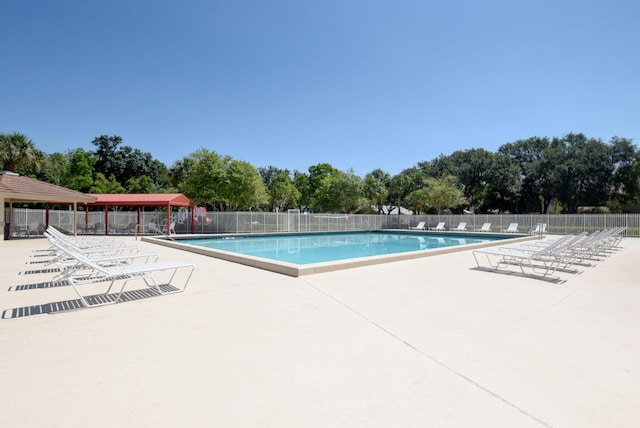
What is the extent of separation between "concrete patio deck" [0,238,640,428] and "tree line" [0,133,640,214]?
21113 mm

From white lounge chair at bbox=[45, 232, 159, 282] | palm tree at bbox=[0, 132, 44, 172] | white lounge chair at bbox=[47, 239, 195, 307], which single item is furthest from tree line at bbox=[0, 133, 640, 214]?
white lounge chair at bbox=[47, 239, 195, 307]

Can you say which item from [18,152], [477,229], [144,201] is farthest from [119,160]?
[477,229]

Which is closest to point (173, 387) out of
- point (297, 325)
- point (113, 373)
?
point (113, 373)

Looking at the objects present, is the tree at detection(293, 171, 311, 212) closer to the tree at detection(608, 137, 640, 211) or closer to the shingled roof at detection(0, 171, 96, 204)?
the shingled roof at detection(0, 171, 96, 204)

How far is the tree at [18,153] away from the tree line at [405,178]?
0.06 m

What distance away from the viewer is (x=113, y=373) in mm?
2721

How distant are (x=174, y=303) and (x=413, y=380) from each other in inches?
144

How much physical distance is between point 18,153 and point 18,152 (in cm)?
7

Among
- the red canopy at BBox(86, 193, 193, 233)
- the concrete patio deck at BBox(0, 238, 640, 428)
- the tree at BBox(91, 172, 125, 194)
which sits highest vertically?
the tree at BBox(91, 172, 125, 194)

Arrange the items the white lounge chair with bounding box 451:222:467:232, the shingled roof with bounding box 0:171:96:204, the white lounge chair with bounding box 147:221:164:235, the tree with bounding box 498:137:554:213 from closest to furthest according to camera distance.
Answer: the shingled roof with bounding box 0:171:96:204 → the white lounge chair with bounding box 147:221:164:235 → the white lounge chair with bounding box 451:222:467:232 → the tree with bounding box 498:137:554:213

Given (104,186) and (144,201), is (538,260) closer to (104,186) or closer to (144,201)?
(144,201)

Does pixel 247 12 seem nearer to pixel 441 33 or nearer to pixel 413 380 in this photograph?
pixel 441 33

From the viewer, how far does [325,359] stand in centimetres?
300

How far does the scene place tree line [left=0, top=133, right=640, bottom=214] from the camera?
25438 mm
